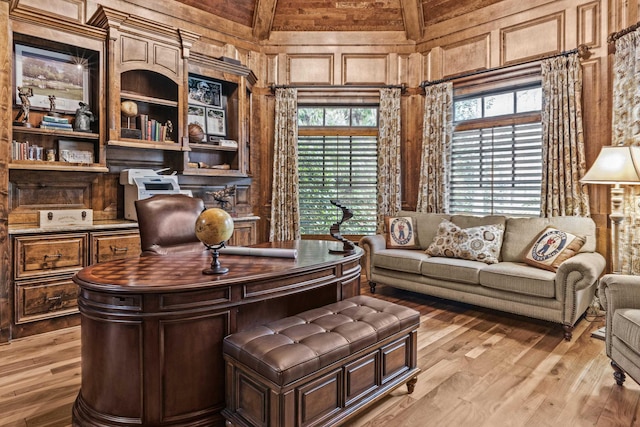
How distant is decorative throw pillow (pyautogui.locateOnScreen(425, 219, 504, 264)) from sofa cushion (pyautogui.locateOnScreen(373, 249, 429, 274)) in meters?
0.19

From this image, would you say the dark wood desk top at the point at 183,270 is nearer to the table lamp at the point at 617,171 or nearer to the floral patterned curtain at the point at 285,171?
the table lamp at the point at 617,171

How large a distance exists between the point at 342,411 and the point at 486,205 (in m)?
3.53

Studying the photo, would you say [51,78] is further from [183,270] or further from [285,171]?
[183,270]

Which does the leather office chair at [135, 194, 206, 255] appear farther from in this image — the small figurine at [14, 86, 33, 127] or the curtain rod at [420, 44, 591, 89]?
the curtain rod at [420, 44, 591, 89]

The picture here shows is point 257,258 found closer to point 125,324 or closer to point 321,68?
point 125,324

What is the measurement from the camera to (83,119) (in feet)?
12.2

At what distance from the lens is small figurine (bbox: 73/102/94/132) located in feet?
12.2

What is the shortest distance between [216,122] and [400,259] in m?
2.70

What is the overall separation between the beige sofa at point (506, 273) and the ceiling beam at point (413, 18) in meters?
2.36

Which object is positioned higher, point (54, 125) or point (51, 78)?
point (51, 78)

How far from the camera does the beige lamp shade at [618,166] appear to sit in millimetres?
3203

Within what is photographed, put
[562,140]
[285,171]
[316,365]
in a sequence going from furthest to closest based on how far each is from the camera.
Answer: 1. [285,171]
2. [562,140]
3. [316,365]

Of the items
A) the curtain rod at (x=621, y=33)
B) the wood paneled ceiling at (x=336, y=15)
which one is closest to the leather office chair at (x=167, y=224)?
the wood paneled ceiling at (x=336, y=15)

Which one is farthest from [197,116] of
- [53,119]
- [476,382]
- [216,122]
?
[476,382]
